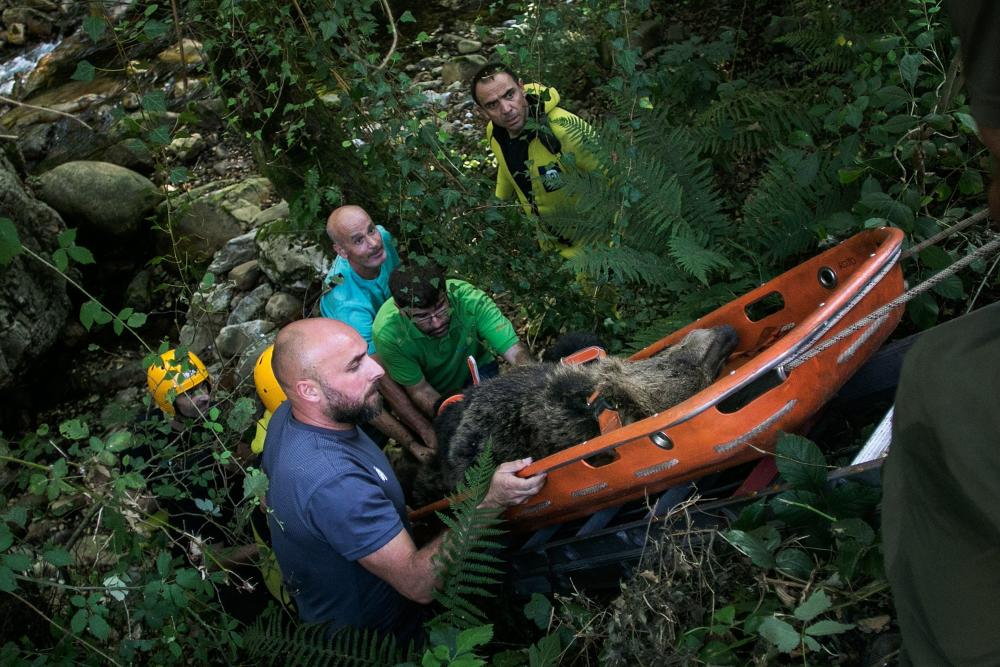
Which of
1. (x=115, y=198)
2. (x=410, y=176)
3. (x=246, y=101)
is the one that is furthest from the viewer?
(x=115, y=198)

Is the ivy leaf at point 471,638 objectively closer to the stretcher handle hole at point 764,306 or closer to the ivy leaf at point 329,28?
the stretcher handle hole at point 764,306

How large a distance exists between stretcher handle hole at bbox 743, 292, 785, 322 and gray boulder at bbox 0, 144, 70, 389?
874cm

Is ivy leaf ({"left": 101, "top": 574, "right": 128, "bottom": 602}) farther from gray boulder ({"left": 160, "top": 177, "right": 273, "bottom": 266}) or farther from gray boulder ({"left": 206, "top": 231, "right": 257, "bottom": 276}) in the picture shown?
gray boulder ({"left": 160, "top": 177, "right": 273, "bottom": 266})

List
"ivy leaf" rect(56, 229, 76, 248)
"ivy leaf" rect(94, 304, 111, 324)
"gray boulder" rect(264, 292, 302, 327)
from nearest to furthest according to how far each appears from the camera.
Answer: "ivy leaf" rect(56, 229, 76, 248) < "ivy leaf" rect(94, 304, 111, 324) < "gray boulder" rect(264, 292, 302, 327)

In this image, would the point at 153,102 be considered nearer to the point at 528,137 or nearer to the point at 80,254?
the point at 80,254

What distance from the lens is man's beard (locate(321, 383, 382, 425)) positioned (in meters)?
3.58

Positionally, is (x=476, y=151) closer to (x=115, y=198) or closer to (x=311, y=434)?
(x=311, y=434)

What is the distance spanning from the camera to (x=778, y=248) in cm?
445

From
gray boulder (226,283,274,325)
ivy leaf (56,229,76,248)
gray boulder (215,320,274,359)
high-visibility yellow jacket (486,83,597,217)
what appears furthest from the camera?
gray boulder (226,283,274,325)

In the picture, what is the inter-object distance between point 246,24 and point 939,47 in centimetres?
462

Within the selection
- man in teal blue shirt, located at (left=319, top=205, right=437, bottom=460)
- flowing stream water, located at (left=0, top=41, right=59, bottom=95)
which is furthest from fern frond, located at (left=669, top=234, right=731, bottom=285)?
flowing stream water, located at (left=0, top=41, right=59, bottom=95)

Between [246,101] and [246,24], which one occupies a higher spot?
[246,24]

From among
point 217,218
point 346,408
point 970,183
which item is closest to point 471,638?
point 346,408

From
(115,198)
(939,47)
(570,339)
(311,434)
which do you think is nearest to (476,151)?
A: (570,339)
